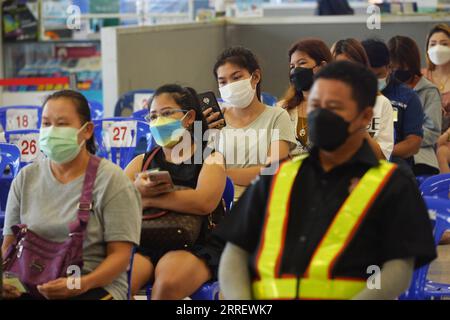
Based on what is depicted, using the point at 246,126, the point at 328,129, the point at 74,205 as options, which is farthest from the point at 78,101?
the point at 246,126

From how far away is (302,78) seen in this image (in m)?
4.52

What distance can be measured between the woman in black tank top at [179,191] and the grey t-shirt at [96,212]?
361 millimetres

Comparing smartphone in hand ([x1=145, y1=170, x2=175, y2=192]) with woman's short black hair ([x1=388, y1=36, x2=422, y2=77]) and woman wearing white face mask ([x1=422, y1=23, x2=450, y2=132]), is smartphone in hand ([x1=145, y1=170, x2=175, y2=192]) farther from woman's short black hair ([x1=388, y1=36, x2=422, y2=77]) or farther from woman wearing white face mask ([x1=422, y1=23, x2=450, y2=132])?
woman wearing white face mask ([x1=422, y1=23, x2=450, y2=132])

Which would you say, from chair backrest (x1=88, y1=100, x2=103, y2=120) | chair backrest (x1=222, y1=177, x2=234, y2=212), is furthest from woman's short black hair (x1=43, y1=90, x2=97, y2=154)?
chair backrest (x1=88, y1=100, x2=103, y2=120)

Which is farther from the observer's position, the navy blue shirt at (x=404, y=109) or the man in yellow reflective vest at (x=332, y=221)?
the navy blue shirt at (x=404, y=109)

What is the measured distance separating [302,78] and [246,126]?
1.17ft

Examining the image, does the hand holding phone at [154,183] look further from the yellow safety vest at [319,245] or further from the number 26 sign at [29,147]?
the number 26 sign at [29,147]

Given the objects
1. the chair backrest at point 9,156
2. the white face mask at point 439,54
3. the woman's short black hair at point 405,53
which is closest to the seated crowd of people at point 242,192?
the woman's short black hair at point 405,53

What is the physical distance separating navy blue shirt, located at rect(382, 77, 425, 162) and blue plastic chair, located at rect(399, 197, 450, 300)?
5.16 feet

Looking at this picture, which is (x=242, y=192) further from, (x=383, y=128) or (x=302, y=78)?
(x=383, y=128)

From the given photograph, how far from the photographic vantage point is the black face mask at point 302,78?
4535 millimetres

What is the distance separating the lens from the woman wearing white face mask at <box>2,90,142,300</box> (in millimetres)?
3146
